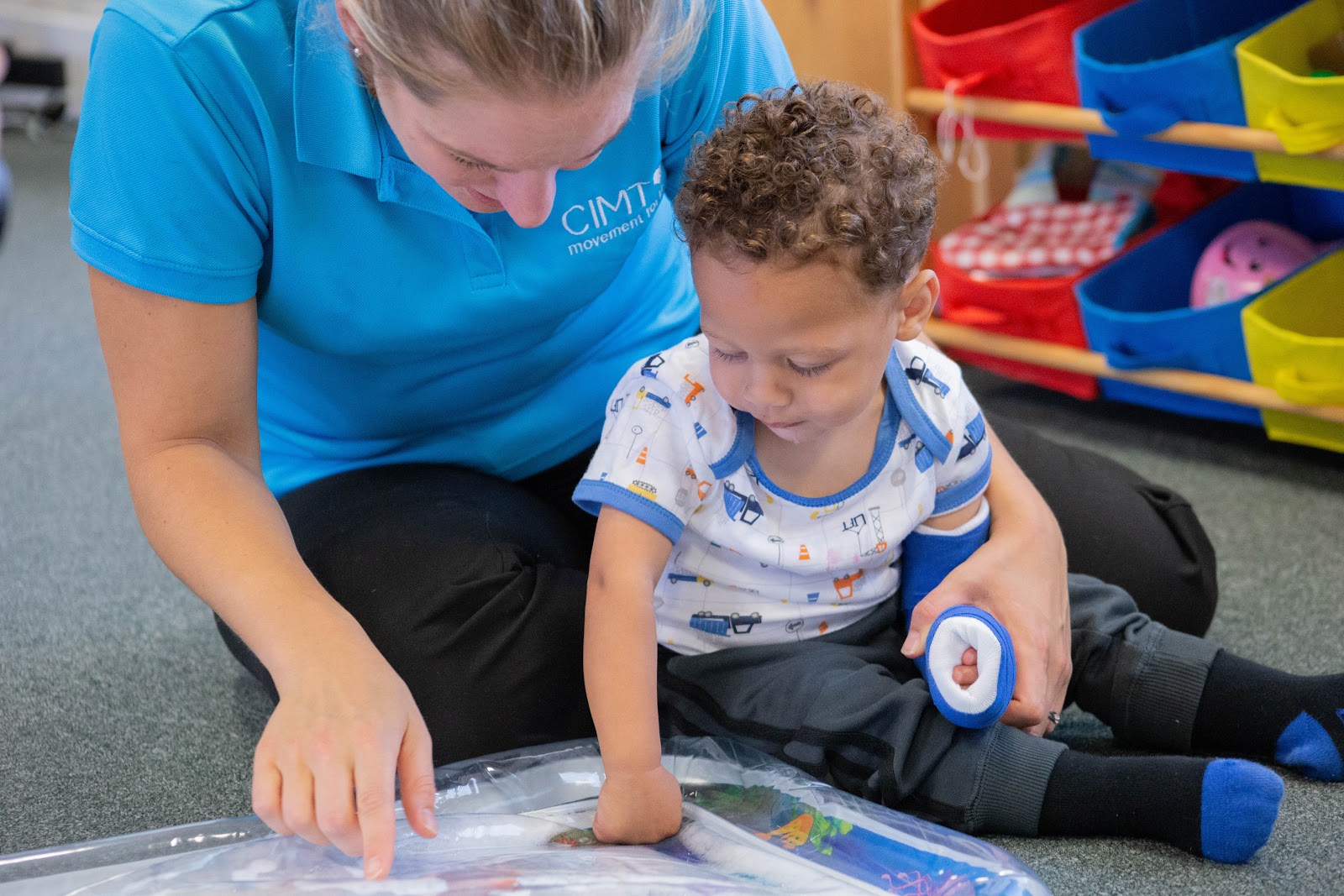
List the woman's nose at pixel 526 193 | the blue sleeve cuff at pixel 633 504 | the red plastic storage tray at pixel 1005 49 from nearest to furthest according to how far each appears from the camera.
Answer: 1. the woman's nose at pixel 526 193
2. the blue sleeve cuff at pixel 633 504
3. the red plastic storage tray at pixel 1005 49

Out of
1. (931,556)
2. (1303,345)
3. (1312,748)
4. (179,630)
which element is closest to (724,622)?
(931,556)

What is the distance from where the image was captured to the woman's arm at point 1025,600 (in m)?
0.87

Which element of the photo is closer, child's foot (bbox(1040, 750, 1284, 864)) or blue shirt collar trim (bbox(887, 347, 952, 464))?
child's foot (bbox(1040, 750, 1284, 864))

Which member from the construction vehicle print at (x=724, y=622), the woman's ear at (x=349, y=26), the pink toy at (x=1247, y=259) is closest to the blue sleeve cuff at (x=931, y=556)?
the construction vehicle print at (x=724, y=622)

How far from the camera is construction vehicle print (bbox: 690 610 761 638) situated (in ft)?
2.95

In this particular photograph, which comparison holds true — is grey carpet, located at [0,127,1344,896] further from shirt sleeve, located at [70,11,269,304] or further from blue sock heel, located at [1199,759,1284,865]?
shirt sleeve, located at [70,11,269,304]

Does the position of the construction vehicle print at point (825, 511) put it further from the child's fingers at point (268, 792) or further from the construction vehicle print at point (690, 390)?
the child's fingers at point (268, 792)

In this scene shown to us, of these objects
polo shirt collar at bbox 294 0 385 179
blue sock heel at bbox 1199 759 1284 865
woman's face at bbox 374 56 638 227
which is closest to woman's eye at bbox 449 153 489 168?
woman's face at bbox 374 56 638 227

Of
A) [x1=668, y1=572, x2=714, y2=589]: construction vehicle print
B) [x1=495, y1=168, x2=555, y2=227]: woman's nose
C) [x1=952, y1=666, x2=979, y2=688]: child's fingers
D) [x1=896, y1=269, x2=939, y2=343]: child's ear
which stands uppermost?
[x1=495, y1=168, x2=555, y2=227]: woman's nose

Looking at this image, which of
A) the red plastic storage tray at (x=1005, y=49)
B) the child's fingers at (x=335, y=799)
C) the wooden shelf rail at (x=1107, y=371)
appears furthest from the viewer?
the red plastic storage tray at (x=1005, y=49)

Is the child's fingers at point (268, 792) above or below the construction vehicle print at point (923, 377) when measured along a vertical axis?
below

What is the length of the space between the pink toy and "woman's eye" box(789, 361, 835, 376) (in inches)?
34.0

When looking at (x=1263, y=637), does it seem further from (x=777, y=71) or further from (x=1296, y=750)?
(x=777, y=71)

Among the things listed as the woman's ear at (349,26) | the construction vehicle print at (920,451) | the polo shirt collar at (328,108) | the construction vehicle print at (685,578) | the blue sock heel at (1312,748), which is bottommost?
the blue sock heel at (1312,748)
